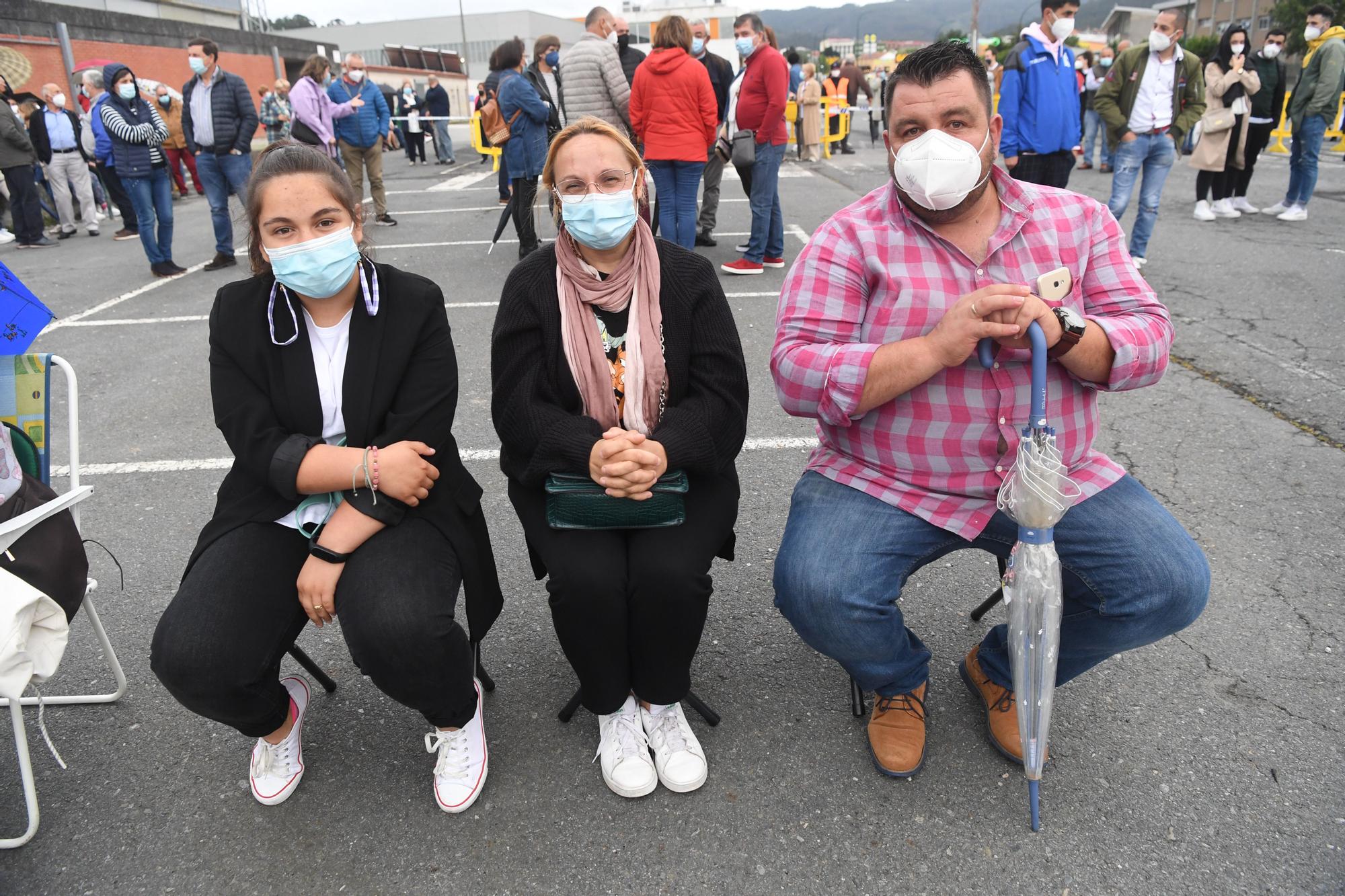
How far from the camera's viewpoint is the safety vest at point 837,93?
58.0 feet

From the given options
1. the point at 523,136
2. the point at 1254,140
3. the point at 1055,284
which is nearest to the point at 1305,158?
the point at 1254,140

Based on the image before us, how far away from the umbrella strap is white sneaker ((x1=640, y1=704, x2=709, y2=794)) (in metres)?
0.96

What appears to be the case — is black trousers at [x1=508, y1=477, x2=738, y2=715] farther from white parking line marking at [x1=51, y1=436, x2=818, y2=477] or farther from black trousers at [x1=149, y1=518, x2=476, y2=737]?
white parking line marking at [x1=51, y1=436, x2=818, y2=477]

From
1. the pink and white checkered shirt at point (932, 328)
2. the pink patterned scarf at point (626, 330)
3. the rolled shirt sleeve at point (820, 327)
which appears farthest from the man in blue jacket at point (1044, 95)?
the pink patterned scarf at point (626, 330)

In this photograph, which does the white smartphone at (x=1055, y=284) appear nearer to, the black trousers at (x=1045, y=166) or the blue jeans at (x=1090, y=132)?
the black trousers at (x=1045, y=166)

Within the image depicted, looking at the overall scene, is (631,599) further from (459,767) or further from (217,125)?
(217,125)

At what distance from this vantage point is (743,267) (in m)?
7.26

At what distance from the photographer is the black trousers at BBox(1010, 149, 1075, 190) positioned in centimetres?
618

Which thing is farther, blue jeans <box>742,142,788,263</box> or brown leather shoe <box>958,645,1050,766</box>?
blue jeans <box>742,142,788,263</box>

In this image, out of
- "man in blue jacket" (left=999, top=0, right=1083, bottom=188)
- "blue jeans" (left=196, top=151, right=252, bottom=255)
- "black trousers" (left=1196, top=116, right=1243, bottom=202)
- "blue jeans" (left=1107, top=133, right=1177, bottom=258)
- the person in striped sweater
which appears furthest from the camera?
"black trousers" (left=1196, top=116, right=1243, bottom=202)

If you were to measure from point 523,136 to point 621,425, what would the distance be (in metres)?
6.12

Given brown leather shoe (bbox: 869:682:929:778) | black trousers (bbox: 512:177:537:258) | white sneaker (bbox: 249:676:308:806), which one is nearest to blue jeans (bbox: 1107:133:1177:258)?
black trousers (bbox: 512:177:537:258)

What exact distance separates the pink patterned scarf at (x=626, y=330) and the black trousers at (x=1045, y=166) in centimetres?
500

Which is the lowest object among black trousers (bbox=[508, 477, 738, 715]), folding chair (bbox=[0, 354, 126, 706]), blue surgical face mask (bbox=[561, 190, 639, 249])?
black trousers (bbox=[508, 477, 738, 715])
